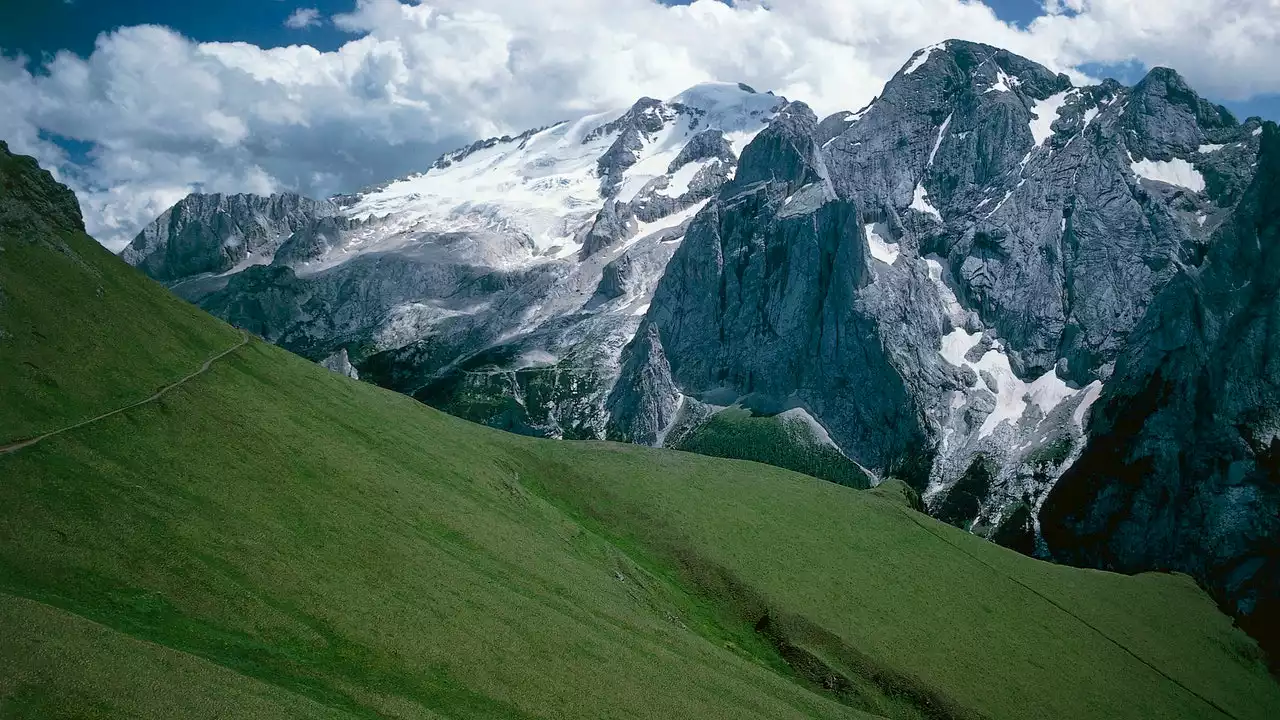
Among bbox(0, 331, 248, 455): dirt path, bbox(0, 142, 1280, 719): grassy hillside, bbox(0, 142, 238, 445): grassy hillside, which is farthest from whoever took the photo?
bbox(0, 142, 238, 445): grassy hillside

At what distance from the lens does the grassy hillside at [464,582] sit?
51.5 meters

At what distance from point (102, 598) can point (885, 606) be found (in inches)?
3554

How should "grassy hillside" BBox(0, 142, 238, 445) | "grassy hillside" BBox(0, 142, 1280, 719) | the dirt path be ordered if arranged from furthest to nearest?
"grassy hillside" BBox(0, 142, 238, 445) < the dirt path < "grassy hillside" BBox(0, 142, 1280, 719)

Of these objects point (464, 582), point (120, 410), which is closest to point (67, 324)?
point (120, 410)

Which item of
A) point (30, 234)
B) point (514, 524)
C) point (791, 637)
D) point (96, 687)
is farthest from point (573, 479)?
point (96, 687)

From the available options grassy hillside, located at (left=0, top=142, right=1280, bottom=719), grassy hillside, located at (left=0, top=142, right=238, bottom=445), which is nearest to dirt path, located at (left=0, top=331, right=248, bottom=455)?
grassy hillside, located at (left=0, top=142, right=1280, bottom=719)

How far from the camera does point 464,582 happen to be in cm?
7431

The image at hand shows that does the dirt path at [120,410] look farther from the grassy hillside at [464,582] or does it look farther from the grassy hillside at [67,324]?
the grassy hillside at [67,324]

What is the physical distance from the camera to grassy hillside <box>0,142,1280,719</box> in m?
51.5

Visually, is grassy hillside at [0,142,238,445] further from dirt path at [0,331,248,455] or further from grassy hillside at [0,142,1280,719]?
dirt path at [0,331,248,455]

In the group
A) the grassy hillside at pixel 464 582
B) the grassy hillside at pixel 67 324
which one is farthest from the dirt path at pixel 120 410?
the grassy hillside at pixel 67 324

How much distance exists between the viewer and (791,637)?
10412 centimetres

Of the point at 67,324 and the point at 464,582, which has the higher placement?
the point at 67,324

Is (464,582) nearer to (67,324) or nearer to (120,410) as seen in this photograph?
(120,410)
